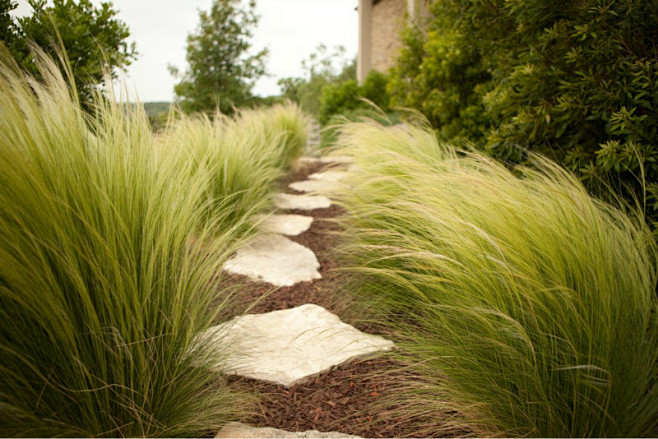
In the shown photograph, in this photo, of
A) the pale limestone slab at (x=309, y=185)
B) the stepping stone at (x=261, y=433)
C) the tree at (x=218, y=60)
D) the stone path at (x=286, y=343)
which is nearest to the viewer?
the stepping stone at (x=261, y=433)

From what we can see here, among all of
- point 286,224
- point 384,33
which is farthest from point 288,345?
point 384,33

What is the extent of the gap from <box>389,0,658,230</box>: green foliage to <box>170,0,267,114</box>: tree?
669cm

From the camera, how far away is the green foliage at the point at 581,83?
1.80 metres

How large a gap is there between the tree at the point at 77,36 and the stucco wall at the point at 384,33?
32.8 feet

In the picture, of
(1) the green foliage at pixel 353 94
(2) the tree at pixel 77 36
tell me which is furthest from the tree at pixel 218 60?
(2) the tree at pixel 77 36

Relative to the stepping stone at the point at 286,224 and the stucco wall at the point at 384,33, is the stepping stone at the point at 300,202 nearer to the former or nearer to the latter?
the stepping stone at the point at 286,224

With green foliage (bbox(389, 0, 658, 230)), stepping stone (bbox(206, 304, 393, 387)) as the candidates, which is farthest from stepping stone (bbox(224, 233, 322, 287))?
green foliage (bbox(389, 0, 658, 230))

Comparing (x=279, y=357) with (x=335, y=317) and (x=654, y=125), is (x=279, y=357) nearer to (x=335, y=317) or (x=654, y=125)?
(x=335, y=317)

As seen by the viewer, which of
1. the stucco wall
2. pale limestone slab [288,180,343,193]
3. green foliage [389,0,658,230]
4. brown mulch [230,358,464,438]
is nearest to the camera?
brown mulch [230,358,464,438]

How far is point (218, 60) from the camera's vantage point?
9000 millimetres

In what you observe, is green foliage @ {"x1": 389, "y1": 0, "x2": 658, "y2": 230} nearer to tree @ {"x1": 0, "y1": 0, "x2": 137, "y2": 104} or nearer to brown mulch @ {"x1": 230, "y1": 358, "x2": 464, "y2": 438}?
brown mulch @ {"x1": 230, "y1": 358, "x2": 464, "y2": 438}

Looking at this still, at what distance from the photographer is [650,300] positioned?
1.28m

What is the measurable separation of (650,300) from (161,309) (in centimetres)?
144

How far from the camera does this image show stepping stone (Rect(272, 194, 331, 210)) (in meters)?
4.40
